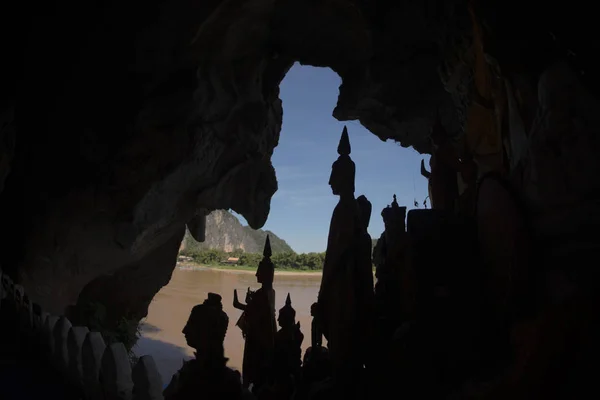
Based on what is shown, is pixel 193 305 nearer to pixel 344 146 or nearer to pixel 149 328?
pixel 149 328

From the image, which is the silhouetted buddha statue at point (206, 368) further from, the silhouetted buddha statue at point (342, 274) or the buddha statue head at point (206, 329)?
the silhouetted buddha statue at point (342, 274)

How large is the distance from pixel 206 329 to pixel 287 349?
1571 mm

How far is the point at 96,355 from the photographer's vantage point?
428cm

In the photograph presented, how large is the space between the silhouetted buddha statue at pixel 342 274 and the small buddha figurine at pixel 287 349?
29.0 inches

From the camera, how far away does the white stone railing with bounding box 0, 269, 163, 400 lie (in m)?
3.36

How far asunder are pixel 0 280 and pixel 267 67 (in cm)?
917

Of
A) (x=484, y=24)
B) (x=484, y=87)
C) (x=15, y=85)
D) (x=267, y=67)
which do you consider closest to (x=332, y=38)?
(x=267, y=67)

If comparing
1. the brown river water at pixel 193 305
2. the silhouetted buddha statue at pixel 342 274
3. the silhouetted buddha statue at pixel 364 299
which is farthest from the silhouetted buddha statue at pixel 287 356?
the brown river water at pixel 193 305

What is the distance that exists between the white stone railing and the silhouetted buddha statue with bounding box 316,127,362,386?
5.32 ft

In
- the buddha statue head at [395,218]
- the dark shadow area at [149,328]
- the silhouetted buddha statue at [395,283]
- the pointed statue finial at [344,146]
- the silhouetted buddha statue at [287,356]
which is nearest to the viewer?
the silhouetted buddha statue at [395,283]

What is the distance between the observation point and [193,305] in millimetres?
19703

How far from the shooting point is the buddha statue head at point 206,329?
2.68 meters

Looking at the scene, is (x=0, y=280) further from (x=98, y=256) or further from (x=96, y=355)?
(x=96, y=355)

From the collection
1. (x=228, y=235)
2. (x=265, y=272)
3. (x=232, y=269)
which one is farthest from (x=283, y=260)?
(x=228, y=235)
